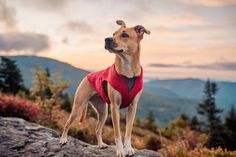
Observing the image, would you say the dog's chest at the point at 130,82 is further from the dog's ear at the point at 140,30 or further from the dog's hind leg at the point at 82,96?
the dog's hind leg at the point at 82,96

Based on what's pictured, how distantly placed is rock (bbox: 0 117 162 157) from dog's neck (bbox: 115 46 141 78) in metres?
1.80

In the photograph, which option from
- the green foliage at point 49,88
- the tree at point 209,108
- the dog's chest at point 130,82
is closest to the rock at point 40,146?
the dog's chest at point 130,82

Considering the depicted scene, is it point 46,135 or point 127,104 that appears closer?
Answer: point 127,104

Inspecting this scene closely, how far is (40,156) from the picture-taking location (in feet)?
29.0

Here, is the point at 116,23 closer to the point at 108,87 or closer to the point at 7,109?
the point at 108,87

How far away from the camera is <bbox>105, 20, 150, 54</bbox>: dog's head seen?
7062 millimetres

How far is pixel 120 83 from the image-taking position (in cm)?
771

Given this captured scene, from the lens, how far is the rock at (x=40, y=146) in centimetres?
877

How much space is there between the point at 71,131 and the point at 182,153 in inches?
198

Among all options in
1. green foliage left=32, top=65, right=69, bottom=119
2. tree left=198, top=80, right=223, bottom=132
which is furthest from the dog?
tree left=198, top=80, right=223, bottom=132

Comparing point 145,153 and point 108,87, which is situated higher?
point 108,87

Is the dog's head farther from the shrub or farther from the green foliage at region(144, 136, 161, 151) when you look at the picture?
the green foliage at region(144, 136, 161, 151)

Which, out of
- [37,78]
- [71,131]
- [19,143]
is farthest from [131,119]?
[37,78]

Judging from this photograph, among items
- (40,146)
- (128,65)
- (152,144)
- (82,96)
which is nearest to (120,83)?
(128,65)
